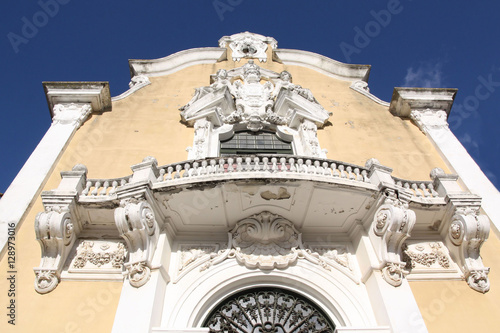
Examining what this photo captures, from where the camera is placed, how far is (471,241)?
7586 mm

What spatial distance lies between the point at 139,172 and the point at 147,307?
260cm

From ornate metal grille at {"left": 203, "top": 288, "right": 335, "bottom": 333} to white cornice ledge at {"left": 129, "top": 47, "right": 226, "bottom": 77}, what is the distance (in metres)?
8.88

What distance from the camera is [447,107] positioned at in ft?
39.2

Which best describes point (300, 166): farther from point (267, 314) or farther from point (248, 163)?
point (267, 314)

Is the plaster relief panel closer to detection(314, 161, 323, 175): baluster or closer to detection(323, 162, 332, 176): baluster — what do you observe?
detection(314, 161, 323, 175): baluster

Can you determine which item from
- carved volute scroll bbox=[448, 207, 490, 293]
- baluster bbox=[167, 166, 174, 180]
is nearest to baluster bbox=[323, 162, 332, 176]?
carved volute scroll bbox=[448, 207, 490, 293]

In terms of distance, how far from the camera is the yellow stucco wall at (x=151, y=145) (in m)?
6.82

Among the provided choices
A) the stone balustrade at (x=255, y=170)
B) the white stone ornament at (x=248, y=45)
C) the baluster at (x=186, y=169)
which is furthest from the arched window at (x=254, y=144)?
the white stone ornament at (x=248, y=45)

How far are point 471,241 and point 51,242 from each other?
307 inches

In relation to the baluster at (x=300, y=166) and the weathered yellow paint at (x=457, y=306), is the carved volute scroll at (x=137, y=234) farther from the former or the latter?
the weathered yellow paint at (x=457, y=306)

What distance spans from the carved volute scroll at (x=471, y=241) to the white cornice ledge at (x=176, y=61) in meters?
9.79

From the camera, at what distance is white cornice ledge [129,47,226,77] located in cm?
1362

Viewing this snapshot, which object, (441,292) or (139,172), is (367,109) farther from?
(139,172)

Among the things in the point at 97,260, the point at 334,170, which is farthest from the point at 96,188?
the point at 334,170
